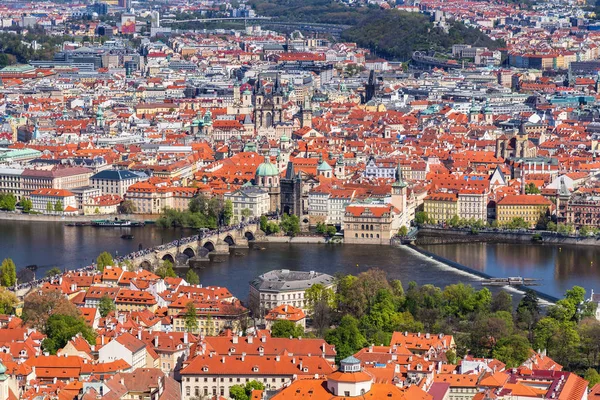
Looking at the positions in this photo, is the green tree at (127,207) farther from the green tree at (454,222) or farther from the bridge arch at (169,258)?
the green tree at (454,222)

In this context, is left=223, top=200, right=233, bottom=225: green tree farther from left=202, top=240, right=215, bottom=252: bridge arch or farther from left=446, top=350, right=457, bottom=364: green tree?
left=446, top=350, right=457, bottom=364: green tree

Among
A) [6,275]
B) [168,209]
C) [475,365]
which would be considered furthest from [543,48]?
[475,365]

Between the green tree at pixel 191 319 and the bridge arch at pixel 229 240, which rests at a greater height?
the green tree at pixel 191 319

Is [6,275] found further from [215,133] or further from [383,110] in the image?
[383,110]

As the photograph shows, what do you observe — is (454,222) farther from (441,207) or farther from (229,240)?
(229,240)

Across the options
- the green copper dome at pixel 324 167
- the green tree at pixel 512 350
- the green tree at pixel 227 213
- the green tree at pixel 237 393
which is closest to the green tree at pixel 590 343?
the green tree at pixel 512 350

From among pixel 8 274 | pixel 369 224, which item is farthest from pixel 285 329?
pixel 369 224
